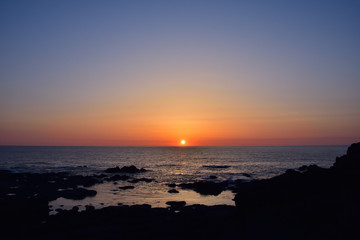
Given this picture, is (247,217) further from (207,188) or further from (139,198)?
(207,188)

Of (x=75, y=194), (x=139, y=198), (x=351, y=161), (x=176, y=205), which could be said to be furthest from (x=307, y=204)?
(x=75, y=194)

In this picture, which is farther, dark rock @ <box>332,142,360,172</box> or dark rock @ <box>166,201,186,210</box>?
dark rock @ <box>166,201,186,210</box>

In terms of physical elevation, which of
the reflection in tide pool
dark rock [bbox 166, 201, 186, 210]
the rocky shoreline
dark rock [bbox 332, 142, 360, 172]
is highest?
dark rock [bbox 332, 142, 360, 172]

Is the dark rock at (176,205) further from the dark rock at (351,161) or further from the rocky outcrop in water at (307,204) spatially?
the dark rock at (351,161)

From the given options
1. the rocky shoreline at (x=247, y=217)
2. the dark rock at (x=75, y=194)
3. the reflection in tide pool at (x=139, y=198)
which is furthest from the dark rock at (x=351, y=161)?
the dark rock at (x=75, y=194)

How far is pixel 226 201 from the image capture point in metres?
37.7

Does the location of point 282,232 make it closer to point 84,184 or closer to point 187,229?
point 187,229

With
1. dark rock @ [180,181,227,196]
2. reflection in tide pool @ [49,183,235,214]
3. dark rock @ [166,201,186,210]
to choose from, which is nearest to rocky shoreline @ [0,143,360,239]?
dark rock @ [166,201,186,210]

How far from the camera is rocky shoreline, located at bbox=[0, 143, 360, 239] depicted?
18.7m

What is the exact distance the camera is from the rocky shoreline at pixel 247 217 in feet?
61.5

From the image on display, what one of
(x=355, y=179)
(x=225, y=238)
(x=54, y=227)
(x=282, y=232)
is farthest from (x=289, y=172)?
(x=54, y=227)

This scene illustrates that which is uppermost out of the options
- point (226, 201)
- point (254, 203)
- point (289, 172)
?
point (289, 172)

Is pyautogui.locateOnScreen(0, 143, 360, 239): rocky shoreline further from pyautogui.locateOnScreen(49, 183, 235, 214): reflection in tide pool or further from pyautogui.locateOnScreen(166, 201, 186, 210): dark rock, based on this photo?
pyautogui.locateOnScreen(49, 183, 235, 214): reflection in tide pool

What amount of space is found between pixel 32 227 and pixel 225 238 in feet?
55.7
